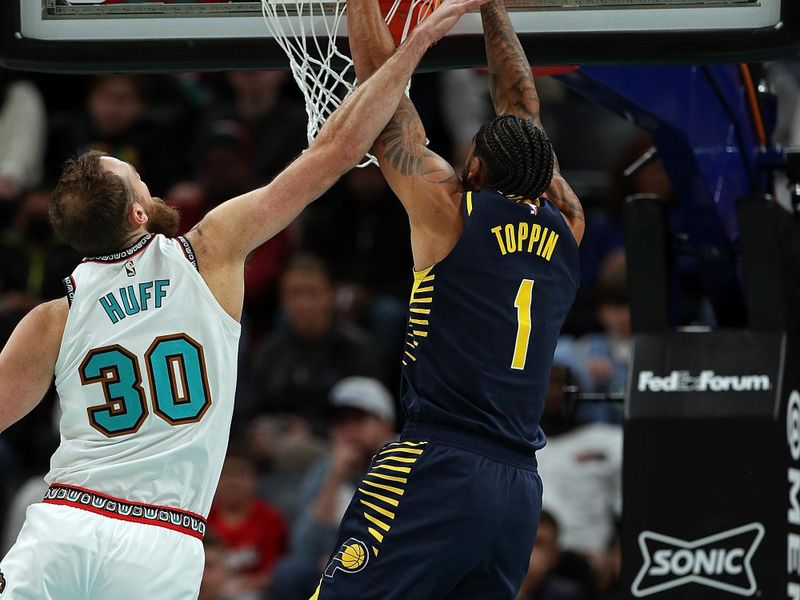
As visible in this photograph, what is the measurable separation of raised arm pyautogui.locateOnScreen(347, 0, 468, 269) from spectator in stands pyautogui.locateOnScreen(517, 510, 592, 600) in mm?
3657

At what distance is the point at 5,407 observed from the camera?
13.8 feet

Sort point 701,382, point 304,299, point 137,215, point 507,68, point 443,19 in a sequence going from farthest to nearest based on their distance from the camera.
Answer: point 304,299
point 701,382
point 507,68
point 443,19
point 137,215

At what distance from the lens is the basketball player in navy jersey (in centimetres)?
426

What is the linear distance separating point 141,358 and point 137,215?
1.55 feet

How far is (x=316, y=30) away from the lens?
4.72 meters

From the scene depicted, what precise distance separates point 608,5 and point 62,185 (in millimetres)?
1945

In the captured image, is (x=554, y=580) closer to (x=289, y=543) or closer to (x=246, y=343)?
(x=289, y=543)

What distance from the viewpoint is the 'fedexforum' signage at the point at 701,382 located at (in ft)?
17.7

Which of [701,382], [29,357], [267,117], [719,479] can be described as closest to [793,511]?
[719,479]

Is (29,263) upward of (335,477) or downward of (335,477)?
upward

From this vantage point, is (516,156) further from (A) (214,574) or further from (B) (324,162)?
(A) (214,574)

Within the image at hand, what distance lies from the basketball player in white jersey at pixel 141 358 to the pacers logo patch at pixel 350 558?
0.45 m

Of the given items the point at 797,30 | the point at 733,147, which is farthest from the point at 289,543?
the point at 797,30

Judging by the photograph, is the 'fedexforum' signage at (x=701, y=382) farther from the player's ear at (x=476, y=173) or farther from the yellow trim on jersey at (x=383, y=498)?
the yellow trim on jersey at (x=383, y=498)
